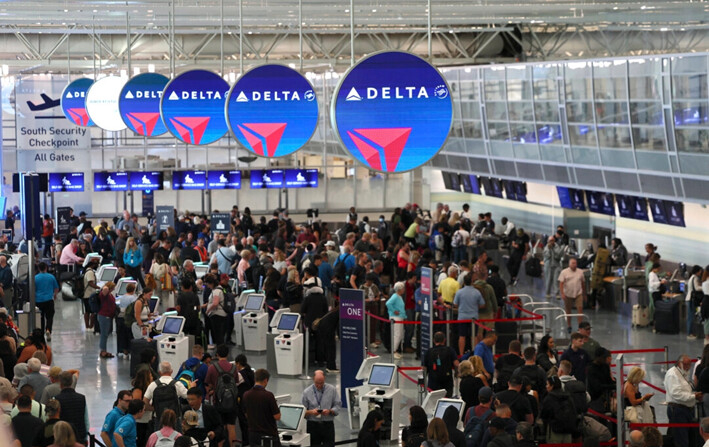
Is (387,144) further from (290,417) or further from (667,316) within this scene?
(667,316)

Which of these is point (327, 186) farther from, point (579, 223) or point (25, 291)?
point (25, 291)

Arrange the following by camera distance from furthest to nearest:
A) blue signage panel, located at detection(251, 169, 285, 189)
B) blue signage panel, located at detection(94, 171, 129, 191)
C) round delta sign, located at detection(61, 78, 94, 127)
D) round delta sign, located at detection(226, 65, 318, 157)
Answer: blue signage panel, located at detection(251, 169, 285, 189)
blue signage panel, located at detection(94, 171, 129, 191)
round delta sign, located at detection(61, 78, 94, 127)
round delta sign, located at detection(226, 65, 318, 157)

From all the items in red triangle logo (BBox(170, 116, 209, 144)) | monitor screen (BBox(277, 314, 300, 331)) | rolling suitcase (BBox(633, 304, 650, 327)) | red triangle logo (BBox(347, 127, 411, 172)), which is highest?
red triangle logo (BBox(170, 116, 209, 144))

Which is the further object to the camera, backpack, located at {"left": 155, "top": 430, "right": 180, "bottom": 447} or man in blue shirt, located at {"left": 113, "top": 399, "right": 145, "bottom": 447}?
man in blue shirt, located at {"left": 113, "top": 399, "right": 145, "bottom": 447}

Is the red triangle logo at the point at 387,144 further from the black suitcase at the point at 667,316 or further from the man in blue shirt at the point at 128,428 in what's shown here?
the black suitcase at the point at 667,316

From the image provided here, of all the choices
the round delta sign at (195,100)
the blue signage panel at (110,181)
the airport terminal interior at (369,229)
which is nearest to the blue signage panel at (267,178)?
the airport terminal interior at (369,229)

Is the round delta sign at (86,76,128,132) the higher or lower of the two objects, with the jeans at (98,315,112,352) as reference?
higher

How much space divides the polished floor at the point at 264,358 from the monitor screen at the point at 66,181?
9087 mm

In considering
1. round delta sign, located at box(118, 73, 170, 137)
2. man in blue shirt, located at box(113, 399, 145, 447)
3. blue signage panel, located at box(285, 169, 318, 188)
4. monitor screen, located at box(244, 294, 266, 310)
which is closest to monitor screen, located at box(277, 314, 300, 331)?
monitor screen, located at box(244, 294, 266, 310)

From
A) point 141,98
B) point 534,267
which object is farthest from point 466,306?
point 534,267

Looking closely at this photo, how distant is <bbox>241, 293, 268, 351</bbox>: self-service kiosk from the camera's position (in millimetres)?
18344

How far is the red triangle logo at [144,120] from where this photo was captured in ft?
55.2

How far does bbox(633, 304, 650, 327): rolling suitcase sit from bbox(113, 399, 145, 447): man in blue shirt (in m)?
12.7

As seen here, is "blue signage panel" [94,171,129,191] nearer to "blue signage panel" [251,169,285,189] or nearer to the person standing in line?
"blue signage panel" [251,169,285,189]
